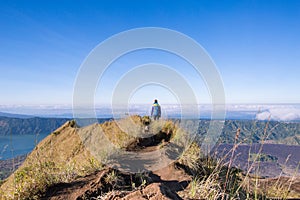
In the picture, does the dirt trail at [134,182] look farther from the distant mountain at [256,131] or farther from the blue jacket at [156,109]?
the blue jacket at [156,109]

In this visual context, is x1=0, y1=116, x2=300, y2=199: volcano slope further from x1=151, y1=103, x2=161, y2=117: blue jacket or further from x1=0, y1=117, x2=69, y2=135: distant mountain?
x1=151, y1=103, x2=161, y2=117: blue jacket

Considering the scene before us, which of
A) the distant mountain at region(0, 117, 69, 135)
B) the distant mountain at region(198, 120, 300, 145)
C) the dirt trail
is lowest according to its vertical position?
the dirt trail

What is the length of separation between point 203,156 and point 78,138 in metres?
4.70

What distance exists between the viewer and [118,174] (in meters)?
4.33

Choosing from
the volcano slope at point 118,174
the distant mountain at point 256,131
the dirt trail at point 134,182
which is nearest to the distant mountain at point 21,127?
the volcano slope at point 118,174

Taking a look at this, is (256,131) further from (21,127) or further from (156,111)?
(156,111)

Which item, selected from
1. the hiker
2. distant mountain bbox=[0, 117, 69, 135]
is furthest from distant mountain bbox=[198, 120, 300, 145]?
the hiker

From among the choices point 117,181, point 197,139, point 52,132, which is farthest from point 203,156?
point 52,132

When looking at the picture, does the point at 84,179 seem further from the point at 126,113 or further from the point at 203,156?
the point at 126,113

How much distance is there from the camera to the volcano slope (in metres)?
3.39

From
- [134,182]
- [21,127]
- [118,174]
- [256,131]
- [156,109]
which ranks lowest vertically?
[134,182]

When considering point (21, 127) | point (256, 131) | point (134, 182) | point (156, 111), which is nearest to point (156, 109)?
point (156, 111)

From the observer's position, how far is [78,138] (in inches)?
322

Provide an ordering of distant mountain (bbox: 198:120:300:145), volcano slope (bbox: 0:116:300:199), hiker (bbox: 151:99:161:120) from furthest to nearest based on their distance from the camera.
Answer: hiker (bbox: 151:99:161:120)
volcano slope (bbox: 0:116:300:199)
distant mountain (bbox: 198:120:300:145)
